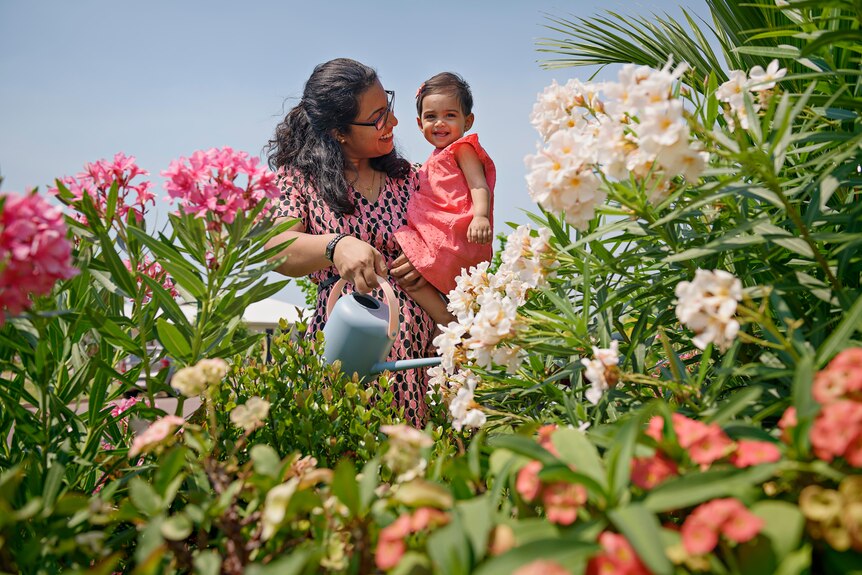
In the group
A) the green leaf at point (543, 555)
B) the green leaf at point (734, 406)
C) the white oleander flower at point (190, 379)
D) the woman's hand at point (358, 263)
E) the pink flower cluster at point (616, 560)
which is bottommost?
the pink flower cluster at point (616, 560)

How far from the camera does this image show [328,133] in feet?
8.38

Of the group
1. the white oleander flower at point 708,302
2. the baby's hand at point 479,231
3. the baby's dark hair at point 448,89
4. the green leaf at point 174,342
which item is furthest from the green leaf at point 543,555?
the baby's dark hair at point 448,89

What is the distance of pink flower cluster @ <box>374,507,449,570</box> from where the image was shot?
644 millimetres

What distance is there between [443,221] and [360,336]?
91 centimetres

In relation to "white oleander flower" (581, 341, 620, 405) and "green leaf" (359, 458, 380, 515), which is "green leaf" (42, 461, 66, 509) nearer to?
"green leaf" (359, 458, 380, 515)

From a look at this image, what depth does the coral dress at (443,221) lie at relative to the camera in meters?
2.42

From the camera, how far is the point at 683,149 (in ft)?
3.01

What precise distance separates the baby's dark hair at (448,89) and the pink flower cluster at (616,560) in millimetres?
2648

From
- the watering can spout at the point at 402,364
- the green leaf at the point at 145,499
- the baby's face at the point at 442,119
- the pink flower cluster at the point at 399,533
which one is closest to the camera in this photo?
the pink flower cluster at the point at 399,533

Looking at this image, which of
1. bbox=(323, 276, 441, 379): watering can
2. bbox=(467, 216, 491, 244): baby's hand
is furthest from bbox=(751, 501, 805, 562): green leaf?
bbox=(467, 216, 491, 244): baby's hand

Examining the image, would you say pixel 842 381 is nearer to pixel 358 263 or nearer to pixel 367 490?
pixel 367 490

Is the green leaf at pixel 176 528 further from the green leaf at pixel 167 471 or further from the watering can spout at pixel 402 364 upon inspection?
the watering can spout at pixel 402 364

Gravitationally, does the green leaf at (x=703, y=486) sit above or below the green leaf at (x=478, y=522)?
above

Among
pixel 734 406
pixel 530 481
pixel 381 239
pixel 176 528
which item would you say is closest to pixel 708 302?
pixel 734 406
